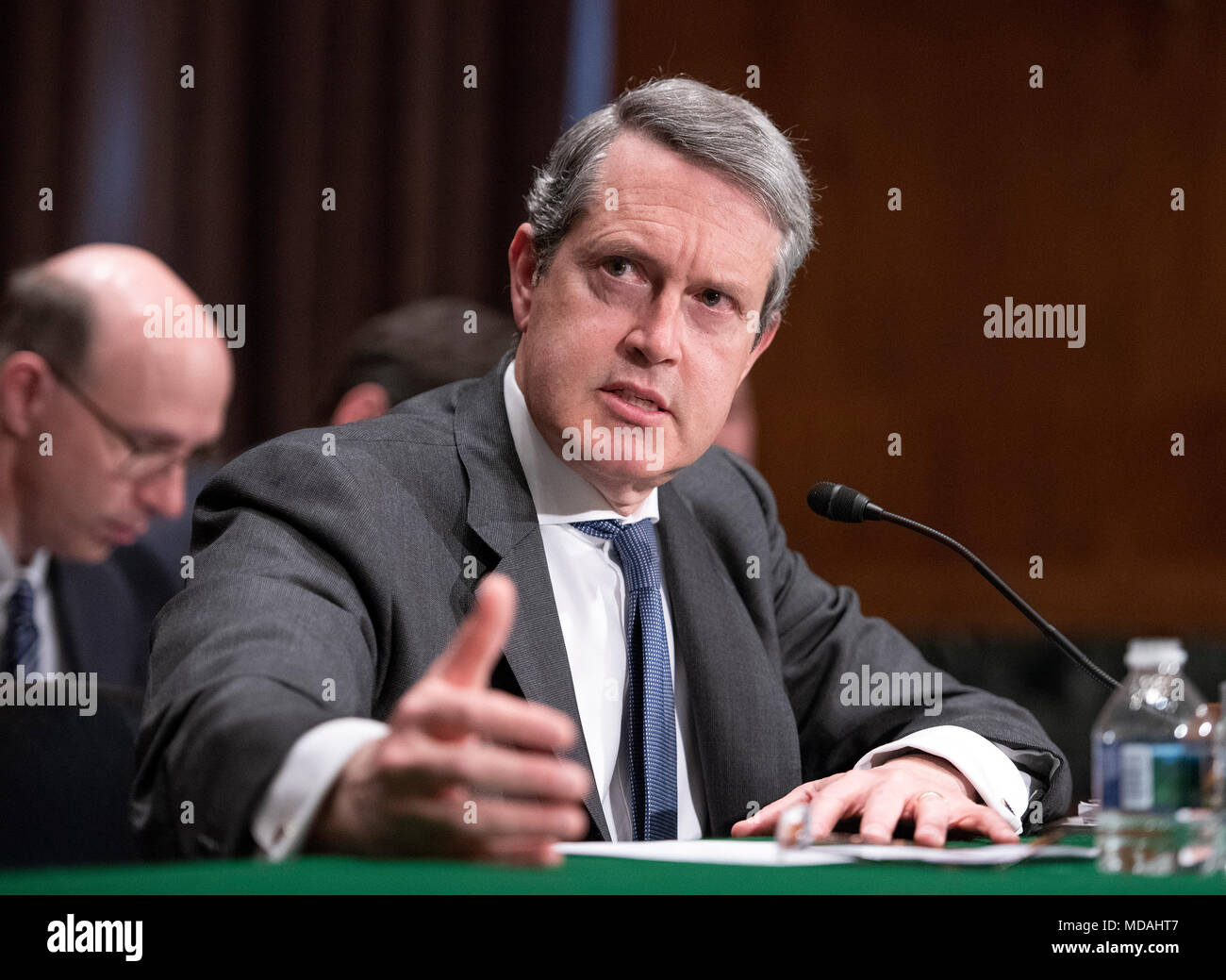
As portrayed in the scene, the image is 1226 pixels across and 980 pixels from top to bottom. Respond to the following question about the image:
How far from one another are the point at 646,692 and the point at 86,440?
75.7 inches

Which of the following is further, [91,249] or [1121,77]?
[1121,77]

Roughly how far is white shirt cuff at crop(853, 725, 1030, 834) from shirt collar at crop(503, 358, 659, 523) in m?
0.46

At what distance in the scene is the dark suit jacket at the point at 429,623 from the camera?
1.09 m

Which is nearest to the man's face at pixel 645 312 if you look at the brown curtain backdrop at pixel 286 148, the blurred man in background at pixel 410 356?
the blurred man in background at pixel 410 356

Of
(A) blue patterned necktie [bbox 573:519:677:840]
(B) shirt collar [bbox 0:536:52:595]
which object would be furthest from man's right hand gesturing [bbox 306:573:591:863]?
(B) shirt collar [bbox 0:536:52:595]

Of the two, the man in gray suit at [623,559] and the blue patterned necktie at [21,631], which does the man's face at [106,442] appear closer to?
the blue patterned necktie at [21,631]

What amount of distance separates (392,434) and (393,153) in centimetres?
224

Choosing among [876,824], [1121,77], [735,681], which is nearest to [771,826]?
[876,824]

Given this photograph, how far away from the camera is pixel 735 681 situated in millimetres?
1770

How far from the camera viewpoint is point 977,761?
1570 millimetres

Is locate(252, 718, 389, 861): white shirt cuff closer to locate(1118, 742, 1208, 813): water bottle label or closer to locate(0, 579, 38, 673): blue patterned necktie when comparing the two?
locate(1118, 742, 1208, 813): water bottle label

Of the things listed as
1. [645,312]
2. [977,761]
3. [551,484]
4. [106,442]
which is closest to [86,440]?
[106,442]
